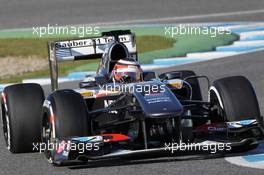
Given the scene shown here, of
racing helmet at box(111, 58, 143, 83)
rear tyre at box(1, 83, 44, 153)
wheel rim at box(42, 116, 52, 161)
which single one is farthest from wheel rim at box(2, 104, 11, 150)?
racing helmet at box(111, 58, 143, 83)

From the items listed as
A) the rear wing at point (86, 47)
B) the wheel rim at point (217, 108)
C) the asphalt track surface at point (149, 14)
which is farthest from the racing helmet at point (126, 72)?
the asphalt track surface at point (149, 14)

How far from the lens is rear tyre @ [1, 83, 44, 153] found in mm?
9438

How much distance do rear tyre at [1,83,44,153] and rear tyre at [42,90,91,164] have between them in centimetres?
59

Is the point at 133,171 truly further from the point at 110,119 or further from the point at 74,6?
the point at 74,6

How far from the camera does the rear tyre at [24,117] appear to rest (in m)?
9.44

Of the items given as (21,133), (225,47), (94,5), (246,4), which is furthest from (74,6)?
(21,133)

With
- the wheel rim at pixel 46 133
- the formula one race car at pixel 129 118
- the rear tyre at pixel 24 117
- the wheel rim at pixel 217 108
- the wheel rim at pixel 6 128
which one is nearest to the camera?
the formula one race car at pixel 129 118

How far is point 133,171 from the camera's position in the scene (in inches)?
324

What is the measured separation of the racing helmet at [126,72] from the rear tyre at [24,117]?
86cm

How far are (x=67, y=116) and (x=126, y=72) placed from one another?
4.46ft

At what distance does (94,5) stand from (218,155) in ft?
63.1

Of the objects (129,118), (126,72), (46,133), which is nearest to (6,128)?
(46,133)

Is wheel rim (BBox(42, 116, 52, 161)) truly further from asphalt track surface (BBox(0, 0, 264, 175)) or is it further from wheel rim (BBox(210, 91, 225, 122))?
asphalt track surface (BBox(0, 0, 264, 175))

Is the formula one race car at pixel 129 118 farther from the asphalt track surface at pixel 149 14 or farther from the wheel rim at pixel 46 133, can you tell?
the asphalt track surface at pixel 149 14
